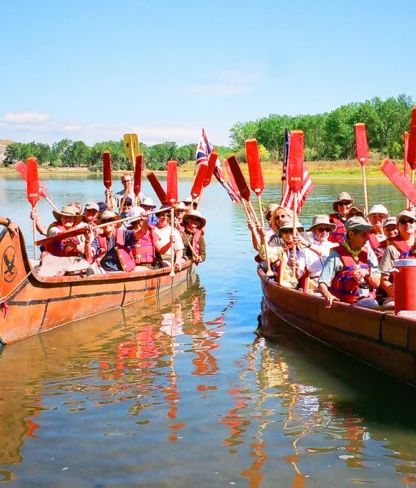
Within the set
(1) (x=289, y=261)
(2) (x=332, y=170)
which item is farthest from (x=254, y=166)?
(2) (x=332, y=170)

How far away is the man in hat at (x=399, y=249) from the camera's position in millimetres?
6664

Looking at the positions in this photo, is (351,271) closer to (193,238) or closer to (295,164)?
(295,164)

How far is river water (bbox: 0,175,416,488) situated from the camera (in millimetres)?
4598

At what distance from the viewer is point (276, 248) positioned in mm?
9641

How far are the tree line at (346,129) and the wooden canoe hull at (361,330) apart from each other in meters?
50.1

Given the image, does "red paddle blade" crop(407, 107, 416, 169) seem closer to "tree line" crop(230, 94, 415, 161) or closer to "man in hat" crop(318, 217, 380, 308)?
"man in hat" crop(318, 217, 380, 308)

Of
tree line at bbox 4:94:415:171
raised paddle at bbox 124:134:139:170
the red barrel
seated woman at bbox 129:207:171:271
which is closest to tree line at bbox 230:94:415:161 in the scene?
tree line at bbox 4:94:415:171

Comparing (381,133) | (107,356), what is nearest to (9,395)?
(107,356)

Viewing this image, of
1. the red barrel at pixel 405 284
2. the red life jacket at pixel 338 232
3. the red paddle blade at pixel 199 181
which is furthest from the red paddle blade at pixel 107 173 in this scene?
the red barrel at pixel 405 284

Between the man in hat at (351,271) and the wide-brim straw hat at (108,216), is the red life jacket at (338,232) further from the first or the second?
the wide-brim straw hat at (108,216)

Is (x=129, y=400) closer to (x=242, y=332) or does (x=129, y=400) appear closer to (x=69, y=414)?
(x=69, y=414)

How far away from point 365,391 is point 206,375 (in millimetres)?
1559

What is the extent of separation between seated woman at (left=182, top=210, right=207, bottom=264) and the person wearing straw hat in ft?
12.2

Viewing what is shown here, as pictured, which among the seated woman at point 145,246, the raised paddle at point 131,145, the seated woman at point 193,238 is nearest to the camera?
the seated woman at point 145,246
